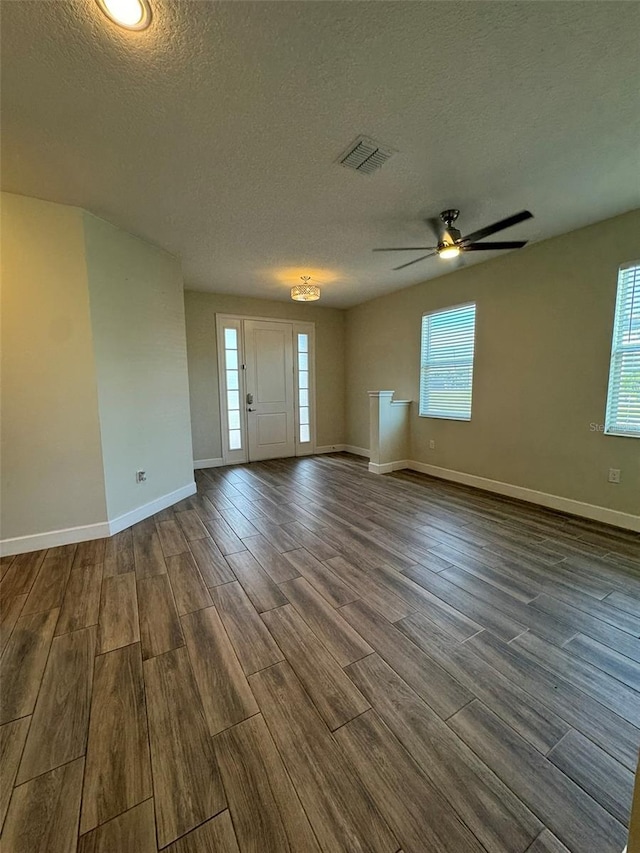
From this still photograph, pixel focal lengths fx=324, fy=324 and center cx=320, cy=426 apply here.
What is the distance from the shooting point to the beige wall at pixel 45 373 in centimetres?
235

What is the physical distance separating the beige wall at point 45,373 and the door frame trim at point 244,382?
8.04 ft

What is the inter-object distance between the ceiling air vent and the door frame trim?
132 inches

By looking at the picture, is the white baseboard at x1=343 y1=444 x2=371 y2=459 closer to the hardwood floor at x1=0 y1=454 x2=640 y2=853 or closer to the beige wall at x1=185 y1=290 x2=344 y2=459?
the beige wall at x1=185 y1=290 x2=344 y2=459

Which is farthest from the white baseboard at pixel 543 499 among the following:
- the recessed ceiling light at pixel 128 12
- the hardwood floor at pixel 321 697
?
the recessed ceiling light at pixel 128 12

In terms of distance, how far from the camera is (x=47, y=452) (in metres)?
2.52

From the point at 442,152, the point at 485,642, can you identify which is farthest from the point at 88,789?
the point at 442,152

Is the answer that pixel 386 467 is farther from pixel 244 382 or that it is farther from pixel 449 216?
pixel 449 216

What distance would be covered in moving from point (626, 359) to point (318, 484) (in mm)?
3234

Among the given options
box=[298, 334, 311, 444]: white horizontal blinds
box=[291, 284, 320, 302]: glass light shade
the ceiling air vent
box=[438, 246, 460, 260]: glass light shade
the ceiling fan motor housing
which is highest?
the ceiling air vent

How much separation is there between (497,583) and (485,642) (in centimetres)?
55

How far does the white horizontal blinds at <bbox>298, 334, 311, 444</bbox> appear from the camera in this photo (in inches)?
225

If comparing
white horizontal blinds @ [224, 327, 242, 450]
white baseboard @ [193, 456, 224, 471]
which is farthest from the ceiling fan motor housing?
white baseboard @ [193, 456, 224, 471]

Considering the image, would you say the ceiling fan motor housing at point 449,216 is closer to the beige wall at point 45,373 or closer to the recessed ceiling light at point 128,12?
the recessed ceiling light at point 128,12

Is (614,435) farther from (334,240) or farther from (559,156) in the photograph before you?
(334,240)
